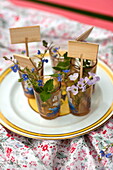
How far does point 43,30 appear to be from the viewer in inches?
51.8

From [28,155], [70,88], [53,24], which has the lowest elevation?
[28,155]

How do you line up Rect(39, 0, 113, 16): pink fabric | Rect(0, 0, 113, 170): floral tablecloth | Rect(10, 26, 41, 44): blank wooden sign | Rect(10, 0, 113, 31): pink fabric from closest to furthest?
1. Rect(0, 0, 113, 170): floral tablecloth
2. Rect(10, 26, 41, 44): blank wooden sign
3. Rect(10, 0, 113, 31): pink fabric
4. Rect(39, 0, 113, 16): pink fabric

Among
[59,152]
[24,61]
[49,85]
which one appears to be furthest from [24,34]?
[59,152]

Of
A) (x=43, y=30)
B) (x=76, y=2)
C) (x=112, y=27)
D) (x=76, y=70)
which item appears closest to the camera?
(x=76, y=70)

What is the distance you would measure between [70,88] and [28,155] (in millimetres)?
241

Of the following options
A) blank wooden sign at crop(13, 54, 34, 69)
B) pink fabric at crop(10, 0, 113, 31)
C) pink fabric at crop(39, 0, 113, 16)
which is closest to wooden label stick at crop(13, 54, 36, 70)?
blank wooden sign at crop(13, 54, 34, 69)

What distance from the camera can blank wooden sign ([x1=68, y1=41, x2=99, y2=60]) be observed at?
766 millimetres

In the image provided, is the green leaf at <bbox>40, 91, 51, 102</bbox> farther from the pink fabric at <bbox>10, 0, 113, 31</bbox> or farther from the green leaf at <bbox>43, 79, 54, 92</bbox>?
the pink fabric at <bbox>10, 0, 113, 31</bbox>

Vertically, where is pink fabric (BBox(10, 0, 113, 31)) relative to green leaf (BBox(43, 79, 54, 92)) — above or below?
above

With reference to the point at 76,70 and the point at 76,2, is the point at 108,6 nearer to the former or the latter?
the point at 76,2

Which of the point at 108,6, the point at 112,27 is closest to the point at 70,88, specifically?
the point at 112,27

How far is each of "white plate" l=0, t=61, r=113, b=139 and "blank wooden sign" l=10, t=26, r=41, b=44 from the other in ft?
0.65

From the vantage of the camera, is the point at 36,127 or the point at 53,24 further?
the point at 53,24

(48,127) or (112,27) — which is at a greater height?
(112,27)
